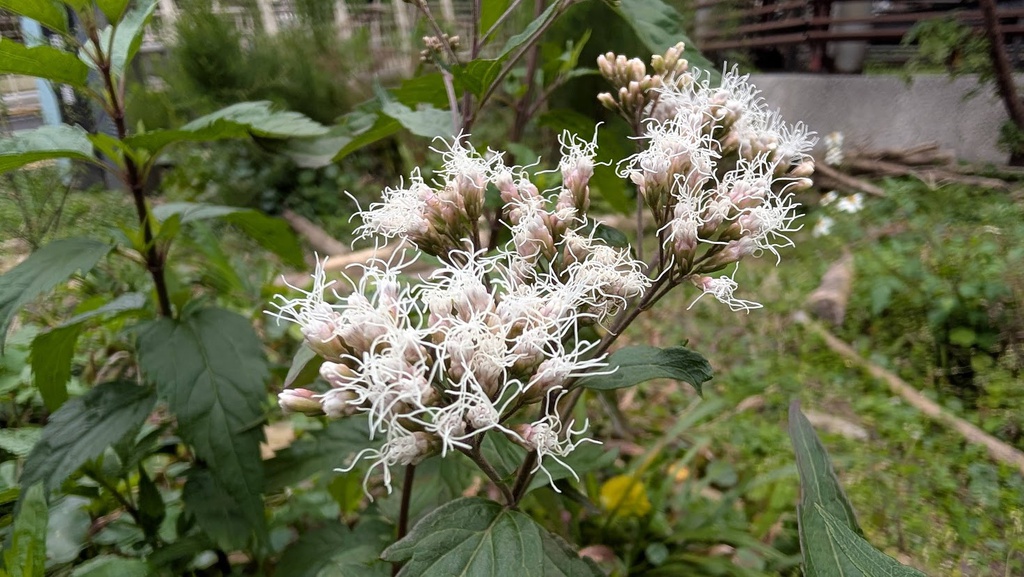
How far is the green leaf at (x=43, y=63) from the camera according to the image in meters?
0.73

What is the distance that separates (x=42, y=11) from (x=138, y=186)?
9.8 inches

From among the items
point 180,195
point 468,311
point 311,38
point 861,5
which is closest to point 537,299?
point 468,311

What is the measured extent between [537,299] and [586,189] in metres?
0.22

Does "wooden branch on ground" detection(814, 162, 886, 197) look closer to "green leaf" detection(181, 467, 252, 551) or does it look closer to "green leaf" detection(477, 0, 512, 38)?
"green leaf" detection(477, 0, 512, 38)

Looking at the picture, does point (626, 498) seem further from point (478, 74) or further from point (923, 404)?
point (923, 404)

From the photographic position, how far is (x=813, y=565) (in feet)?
1.88

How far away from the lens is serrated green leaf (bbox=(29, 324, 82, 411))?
81 centimetres

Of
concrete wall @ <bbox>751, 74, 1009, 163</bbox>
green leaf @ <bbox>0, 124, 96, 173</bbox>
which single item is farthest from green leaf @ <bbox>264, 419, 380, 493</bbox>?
concrete wall @ <bbox>751, 74, 1009, 163</bbox>

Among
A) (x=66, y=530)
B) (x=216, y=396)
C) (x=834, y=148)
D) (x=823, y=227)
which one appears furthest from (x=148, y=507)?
(x=834, y=148)

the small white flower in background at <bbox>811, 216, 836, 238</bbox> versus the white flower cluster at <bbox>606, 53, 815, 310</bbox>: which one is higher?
the white flower cluster at <bbox>606, 53, 815, 310</bbox>

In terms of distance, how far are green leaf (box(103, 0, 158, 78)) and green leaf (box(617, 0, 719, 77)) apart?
2.31ft

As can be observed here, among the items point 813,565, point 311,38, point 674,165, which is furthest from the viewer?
point 311,38

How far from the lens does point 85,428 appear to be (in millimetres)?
820

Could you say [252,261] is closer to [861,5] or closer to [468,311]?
[468,311]
